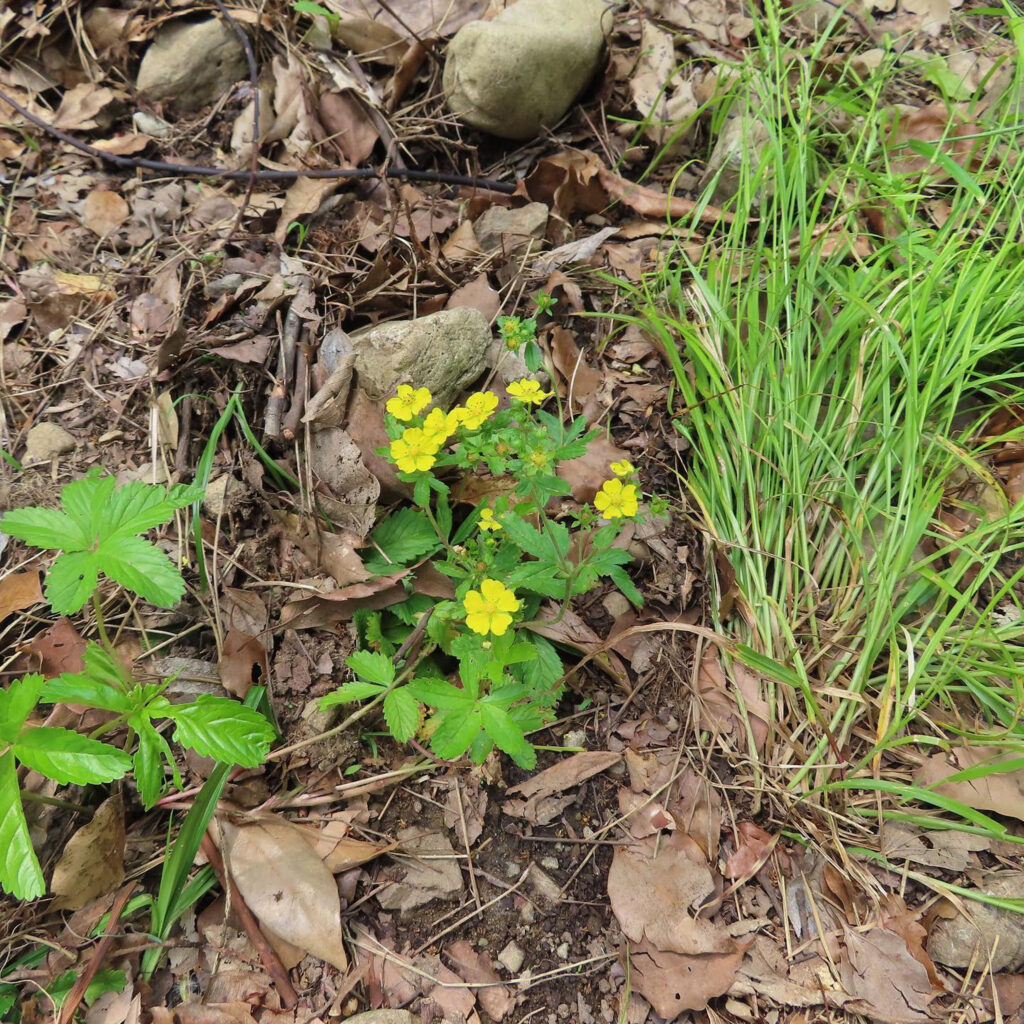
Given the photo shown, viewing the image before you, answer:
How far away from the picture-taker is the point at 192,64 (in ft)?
9.23

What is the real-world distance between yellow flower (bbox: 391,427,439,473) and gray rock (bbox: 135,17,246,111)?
2.22 meters

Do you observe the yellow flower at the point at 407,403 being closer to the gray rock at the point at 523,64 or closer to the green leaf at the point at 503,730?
the green leaf at the point at 503,730

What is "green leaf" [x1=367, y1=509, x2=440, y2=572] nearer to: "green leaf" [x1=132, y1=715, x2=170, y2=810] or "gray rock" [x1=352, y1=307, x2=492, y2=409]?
"gray rock" [x1=352, y1=307, x2=492, y2=409]

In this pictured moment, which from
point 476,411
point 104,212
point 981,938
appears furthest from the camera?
point 104,212

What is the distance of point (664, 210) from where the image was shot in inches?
103

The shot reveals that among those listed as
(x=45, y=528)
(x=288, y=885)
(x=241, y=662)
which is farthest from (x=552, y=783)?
(x=45, y=528)

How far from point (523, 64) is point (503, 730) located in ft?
7.71

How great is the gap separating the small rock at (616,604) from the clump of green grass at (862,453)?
0.27 meters

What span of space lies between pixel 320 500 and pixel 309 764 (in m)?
0.72

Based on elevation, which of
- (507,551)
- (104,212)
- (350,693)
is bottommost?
(350,693)

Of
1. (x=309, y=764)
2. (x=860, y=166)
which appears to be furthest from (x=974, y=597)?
(x=309, y=764)

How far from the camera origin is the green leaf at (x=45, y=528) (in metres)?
1.54

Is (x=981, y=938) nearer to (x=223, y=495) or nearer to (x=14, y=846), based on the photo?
(x=14, y=846)

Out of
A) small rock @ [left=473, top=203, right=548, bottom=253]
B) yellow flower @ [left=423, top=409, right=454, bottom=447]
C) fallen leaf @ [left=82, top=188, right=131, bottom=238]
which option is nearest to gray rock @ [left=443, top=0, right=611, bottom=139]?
small rock @ [left=473, top=203, right=548, bottom=253]
